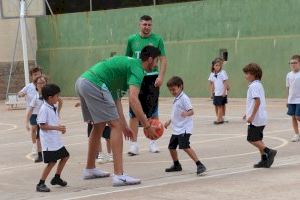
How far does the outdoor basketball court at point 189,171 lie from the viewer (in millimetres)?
8500

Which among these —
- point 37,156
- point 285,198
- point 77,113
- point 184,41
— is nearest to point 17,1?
point 77,113

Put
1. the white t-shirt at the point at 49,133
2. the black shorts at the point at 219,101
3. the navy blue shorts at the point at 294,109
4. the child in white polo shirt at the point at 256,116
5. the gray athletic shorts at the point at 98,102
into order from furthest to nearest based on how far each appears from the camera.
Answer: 1. the black shorts at the point at 219,101
2. the navy blue shorts at the point at 294,109
3. the child in white polo shirt at the point at 256,116
4. the white t-shirt at the point at 49,133
5. the gray athletic shorts at the point at 98,102

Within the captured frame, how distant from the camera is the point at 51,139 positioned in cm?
942

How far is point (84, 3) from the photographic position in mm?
33062

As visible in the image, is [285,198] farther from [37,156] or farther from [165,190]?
[37,156]

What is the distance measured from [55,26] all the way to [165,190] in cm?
2518

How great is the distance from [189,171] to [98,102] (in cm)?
176

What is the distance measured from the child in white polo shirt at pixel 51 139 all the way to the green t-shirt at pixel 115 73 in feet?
2.08

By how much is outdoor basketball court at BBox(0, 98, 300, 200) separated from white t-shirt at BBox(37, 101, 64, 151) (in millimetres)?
555

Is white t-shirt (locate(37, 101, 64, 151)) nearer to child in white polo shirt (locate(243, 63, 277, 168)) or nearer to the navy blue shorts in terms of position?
child in white polo shirt (locate(243, 63, 277, 168))

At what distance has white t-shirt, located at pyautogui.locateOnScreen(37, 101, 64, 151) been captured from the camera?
30.8ft

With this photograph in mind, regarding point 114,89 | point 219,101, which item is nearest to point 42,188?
point 114,89

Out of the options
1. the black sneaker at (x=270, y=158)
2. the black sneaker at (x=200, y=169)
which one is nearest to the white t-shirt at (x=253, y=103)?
the black sneaker at (x=270, y=158)

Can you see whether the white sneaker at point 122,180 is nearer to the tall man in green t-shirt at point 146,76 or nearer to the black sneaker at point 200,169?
the black sneaker at point 200,169
